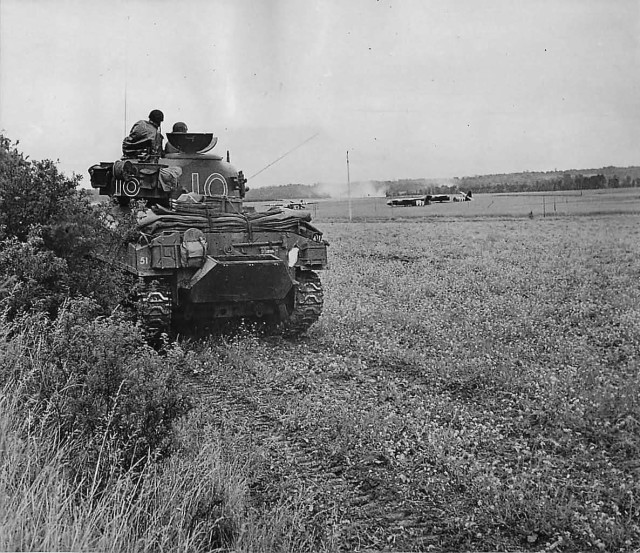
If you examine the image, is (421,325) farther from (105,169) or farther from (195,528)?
(195,528)

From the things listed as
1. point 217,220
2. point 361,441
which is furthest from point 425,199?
point 361,441

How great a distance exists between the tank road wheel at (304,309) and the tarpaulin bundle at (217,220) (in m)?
0.80

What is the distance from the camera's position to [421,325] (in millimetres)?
10617

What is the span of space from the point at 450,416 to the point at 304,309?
3.88 meters

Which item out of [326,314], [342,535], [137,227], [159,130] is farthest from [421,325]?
[342,535]

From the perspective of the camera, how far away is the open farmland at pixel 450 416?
4648mm

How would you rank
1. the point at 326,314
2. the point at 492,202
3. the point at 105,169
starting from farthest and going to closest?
the point at 492,202, the point at 326,314, the point at 105,169

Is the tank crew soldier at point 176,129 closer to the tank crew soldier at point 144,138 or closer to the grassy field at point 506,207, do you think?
the tank crew soldier at point 144,138

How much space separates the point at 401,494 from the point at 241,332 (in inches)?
222

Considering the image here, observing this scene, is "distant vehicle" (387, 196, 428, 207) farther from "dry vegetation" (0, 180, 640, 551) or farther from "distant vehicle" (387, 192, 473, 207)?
"dry vegetation" (0, 180, 640, 551)

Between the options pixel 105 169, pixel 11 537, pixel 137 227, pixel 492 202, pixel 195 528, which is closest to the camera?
pixel 11 537

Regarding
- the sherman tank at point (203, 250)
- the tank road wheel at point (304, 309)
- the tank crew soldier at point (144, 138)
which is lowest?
the tank road wheel at point (304, 309)

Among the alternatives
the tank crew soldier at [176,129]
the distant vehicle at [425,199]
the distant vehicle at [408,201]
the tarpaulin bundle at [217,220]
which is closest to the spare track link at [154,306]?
the tarpaulin bundle at [217,220]

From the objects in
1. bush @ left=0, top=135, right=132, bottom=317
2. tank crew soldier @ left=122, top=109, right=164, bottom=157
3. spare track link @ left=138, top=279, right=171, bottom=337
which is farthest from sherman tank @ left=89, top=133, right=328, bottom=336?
→ bush @ left=0, top=135, right=132, bottom=317
